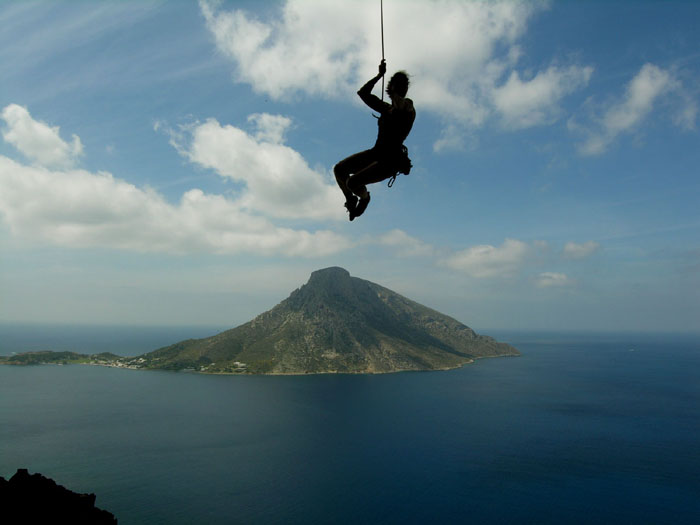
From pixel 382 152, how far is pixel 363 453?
360 feet

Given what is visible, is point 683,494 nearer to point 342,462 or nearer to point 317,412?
point 342,462

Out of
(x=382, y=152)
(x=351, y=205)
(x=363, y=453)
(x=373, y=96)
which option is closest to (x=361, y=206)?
(x=351, y=205)

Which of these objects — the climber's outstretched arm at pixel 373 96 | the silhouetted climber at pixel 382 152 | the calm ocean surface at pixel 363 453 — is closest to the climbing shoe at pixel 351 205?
the silhouetted climber at pixel 382 152

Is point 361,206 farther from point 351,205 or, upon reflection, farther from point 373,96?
point 373,96

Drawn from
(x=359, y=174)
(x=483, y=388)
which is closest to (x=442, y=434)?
(x=483, y=388)

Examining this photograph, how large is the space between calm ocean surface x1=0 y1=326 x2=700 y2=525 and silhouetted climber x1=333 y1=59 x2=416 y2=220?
253ft

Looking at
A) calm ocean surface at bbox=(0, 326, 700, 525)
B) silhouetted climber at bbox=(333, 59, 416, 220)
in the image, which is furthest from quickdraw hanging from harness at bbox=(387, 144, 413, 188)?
calm ocean surface at bbox=(0, 326, 700, 525)

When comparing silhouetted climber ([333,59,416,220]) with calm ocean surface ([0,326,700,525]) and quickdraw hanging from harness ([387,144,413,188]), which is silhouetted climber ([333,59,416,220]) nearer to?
quickdraw hanging from harness ([387,144,413,188])

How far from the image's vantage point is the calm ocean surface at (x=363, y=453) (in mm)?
72562

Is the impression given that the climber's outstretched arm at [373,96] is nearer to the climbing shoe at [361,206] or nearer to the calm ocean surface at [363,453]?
the climbing shoe at [361,206]

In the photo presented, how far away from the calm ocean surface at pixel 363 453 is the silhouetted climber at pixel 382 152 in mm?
77209

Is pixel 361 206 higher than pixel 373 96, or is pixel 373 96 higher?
pixel 373 96

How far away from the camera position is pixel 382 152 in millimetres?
6719

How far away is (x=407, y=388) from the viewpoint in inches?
7259
